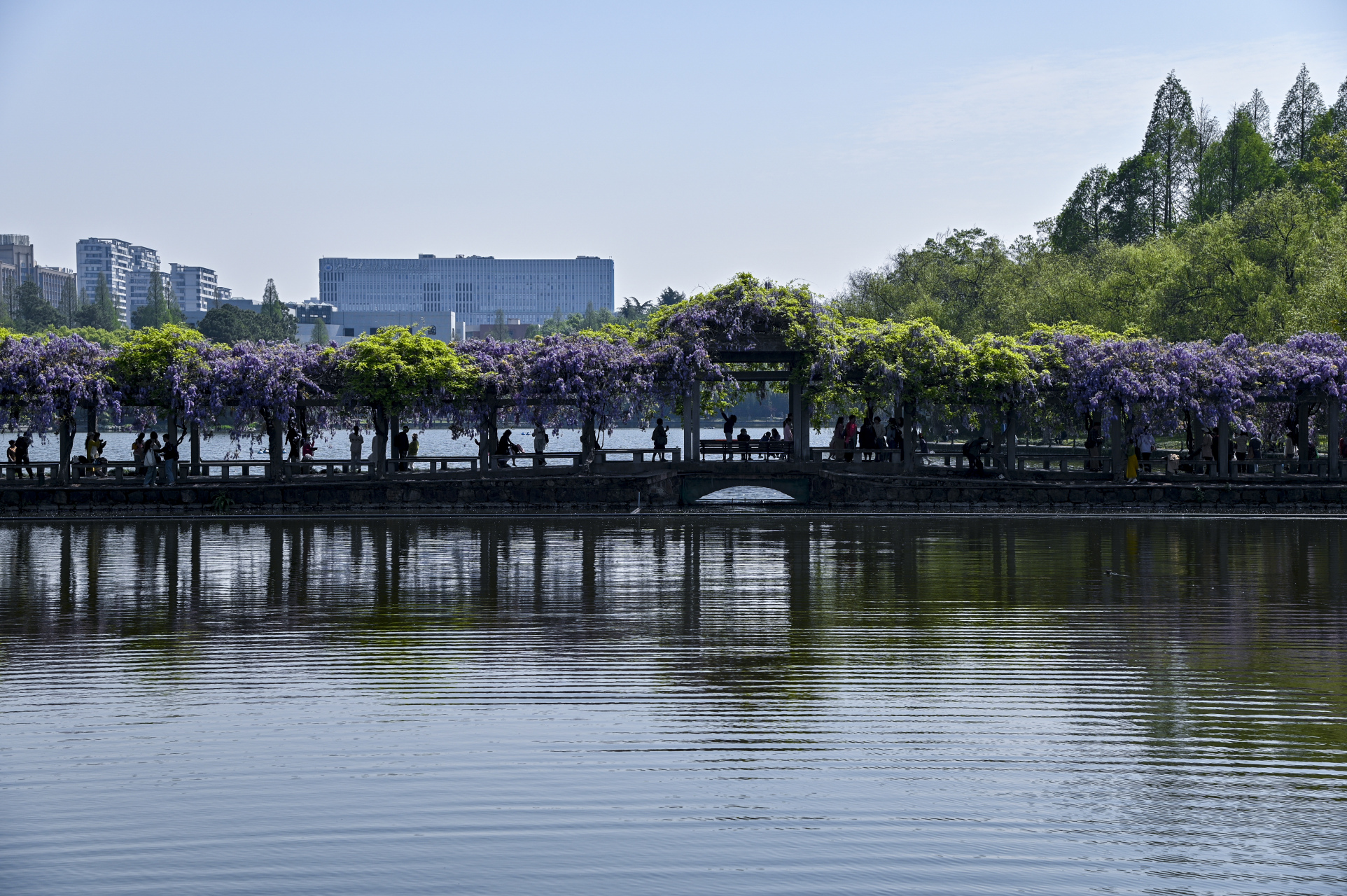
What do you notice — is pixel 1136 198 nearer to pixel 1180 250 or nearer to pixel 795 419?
Answer: pixel 1180 250

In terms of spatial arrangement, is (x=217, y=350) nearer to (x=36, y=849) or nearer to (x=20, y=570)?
(x=20, y=570)

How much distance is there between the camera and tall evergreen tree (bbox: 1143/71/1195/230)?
70.3m

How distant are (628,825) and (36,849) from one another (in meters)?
3.43

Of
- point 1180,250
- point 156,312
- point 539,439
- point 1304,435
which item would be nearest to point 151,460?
point 539,439

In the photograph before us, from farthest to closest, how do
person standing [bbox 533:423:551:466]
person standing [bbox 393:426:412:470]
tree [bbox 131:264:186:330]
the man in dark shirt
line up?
tree [bbox 131:264:186:330], person standing [bbox 533:423:551:466], person standing [bbox 393:426:412:470], the man in dark shirt

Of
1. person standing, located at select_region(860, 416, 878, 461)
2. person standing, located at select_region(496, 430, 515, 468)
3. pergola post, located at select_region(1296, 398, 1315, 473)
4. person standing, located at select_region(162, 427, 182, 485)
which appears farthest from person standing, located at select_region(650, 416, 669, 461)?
pergola post, located at select_region(1296, 398, 1315, 473)

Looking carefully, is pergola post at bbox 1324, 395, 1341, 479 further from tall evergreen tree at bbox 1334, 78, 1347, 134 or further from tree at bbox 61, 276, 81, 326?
tree at bbox 61, 276, 81, 326

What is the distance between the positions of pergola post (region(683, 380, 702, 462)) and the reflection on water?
15851mm

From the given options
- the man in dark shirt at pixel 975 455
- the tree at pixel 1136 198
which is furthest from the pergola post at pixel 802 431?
the tree at pixel 1136 198

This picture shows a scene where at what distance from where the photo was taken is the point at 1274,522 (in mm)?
31000

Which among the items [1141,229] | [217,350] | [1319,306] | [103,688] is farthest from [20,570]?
[1141,229]

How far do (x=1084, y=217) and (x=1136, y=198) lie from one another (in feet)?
14.0

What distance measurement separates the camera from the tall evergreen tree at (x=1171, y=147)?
70.3m

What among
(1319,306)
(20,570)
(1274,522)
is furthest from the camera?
(1319,306)
